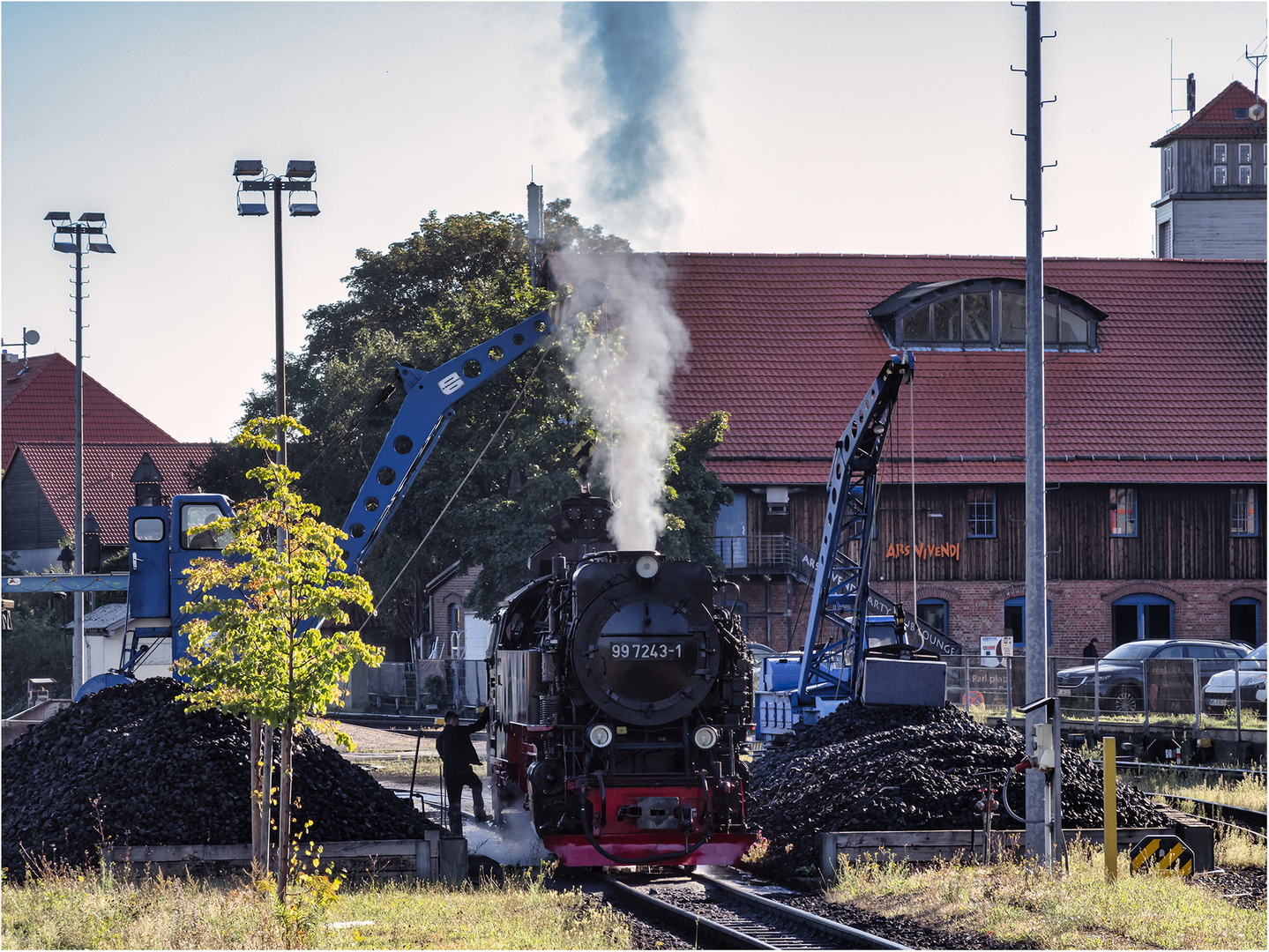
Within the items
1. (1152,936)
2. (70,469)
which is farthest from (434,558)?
(1152,936)

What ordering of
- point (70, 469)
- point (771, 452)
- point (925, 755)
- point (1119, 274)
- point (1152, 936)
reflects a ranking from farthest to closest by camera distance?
point (70, 469)
point (1119, 274)
point (771, 452)
point (925, 755)
point (1152, 936)

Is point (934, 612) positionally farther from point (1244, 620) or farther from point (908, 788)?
point (908, 788)

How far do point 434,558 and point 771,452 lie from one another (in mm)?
10157

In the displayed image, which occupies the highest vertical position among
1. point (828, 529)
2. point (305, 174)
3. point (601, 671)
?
point (305, 174)

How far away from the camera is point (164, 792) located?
1522 centimetres

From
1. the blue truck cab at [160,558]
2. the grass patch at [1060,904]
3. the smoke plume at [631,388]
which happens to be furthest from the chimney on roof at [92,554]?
the grass patch at [1060,904]

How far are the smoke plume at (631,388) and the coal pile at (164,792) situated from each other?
17.1 ft

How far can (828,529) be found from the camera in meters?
24.3

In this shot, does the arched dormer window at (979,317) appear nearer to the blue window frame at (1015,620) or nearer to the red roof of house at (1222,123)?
the blue window frame at (1015,620)

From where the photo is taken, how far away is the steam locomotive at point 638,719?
581 inches

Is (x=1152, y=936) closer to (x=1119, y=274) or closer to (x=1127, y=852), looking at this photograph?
(x=1127, y=852)

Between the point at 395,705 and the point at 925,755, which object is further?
the point at 395,705

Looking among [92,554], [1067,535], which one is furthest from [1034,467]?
[92,554]

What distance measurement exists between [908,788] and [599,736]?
3754 millimetres
